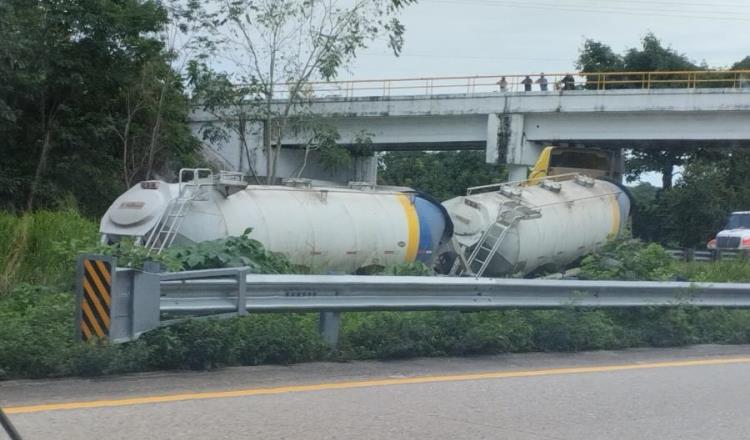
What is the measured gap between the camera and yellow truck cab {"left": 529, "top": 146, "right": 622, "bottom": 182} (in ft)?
79.1

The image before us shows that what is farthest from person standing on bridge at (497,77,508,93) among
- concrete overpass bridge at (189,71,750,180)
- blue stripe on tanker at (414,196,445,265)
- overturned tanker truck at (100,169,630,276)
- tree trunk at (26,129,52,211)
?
blue stripe on tanker at (414,196,445,265)

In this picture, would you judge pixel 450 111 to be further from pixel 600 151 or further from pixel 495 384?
pixel 495 384

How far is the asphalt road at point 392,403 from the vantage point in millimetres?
6328

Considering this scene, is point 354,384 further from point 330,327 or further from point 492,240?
point 492,240

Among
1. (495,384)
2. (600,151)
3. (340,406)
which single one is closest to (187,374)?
(340,406)

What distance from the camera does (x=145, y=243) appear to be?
14.5m

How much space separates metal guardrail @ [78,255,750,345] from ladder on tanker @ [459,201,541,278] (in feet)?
23.8

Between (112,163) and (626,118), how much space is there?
738 inches

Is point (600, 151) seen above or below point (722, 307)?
above

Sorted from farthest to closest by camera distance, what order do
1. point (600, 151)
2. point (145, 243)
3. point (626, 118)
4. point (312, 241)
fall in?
point (626, 118)
point (600, 151)
point (312, 241)
point (145, 243)

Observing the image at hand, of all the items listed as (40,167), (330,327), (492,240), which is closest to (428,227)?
(492,240)

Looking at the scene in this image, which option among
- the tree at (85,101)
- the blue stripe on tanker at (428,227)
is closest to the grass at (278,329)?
the blue stripe on tanker at (428,227)

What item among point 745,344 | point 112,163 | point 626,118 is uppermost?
point 626,118

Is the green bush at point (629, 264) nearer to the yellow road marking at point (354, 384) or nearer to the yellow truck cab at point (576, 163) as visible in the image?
the yellow road marking at point (354, 384)
